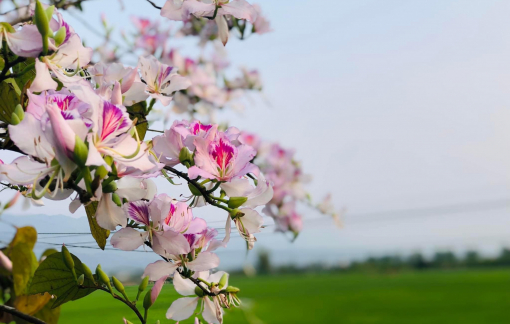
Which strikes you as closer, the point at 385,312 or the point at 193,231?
the point at 193,231

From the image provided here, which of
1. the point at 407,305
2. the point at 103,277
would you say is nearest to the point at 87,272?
the point at 103,277

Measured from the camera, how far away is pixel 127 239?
45 centimetres

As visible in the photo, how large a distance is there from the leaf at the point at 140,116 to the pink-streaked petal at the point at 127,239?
4.6 inches

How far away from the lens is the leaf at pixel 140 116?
520mm

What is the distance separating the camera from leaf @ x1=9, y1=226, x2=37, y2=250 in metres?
0.65

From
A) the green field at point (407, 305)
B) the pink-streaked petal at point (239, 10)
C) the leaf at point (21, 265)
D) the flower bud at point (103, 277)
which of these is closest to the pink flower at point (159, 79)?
the pink-streaked petal at point (239, 10)

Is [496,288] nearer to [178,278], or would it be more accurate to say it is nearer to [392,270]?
[392,270]

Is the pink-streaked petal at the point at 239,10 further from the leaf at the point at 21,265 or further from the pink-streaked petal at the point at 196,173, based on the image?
the leaf at the point at 21,265

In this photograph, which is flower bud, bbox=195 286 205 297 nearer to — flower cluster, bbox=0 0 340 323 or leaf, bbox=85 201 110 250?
flower cluster, bbox=0 0 340 323

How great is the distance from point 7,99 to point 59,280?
0.68 feet

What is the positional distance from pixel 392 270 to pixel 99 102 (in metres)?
26.7

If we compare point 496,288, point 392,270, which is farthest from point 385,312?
point 392,270

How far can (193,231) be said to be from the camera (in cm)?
47

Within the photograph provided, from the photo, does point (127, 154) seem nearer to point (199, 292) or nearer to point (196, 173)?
point (196, 173)
